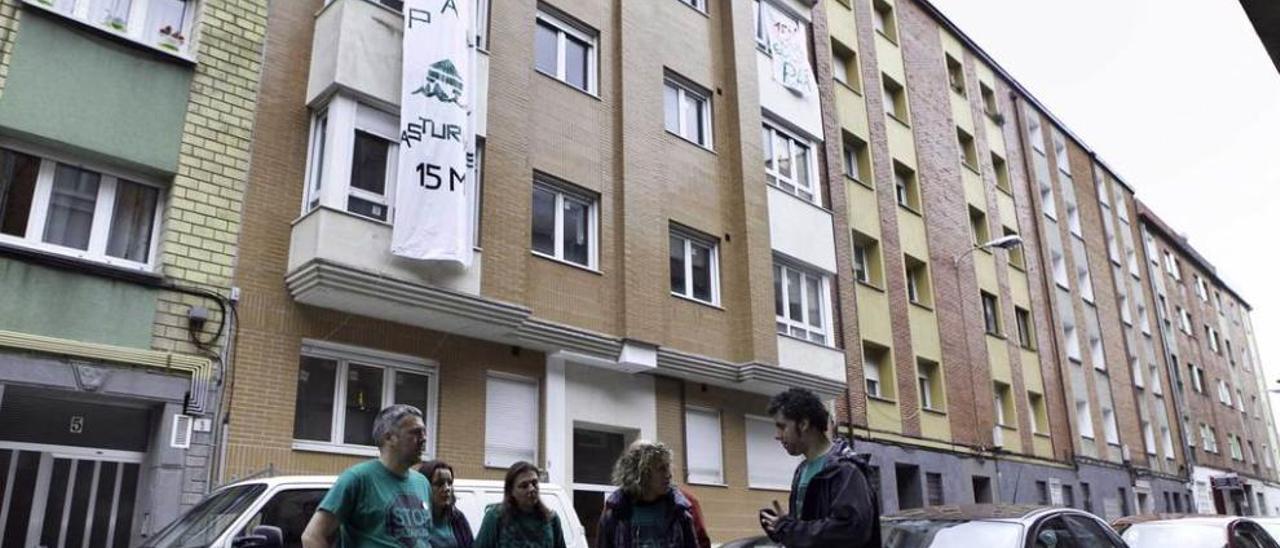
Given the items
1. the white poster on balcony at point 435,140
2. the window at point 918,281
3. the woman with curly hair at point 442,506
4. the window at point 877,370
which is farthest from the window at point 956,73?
the woman with curly hair at point 442,506

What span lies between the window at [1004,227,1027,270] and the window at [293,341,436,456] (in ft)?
72.9

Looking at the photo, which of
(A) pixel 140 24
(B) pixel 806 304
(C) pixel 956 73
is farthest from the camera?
(C) pixel 956 73

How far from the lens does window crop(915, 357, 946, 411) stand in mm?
22641

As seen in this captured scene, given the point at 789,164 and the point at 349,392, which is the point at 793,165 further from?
the point at 349,392

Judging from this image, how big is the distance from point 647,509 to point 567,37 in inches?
478

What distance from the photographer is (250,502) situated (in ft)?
21.8

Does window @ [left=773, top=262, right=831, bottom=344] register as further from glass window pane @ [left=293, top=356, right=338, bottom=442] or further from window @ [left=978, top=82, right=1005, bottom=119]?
window @ [left=978, top=82, right=1005, bottom=119]

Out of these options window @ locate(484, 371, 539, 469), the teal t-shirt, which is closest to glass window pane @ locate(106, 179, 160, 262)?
window @ locate(484, 371, 539, 469)

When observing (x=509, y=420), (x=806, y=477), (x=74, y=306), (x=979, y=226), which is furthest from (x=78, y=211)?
(x=979, y=226)

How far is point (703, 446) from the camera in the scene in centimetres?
1570

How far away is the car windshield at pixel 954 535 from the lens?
20.3 feet

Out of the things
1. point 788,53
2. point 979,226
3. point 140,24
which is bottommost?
point 140,24

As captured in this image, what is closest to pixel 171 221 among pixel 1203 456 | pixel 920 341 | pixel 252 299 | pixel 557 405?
pixel 252 299

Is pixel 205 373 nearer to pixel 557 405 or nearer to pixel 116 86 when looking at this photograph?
pixel 116 86
